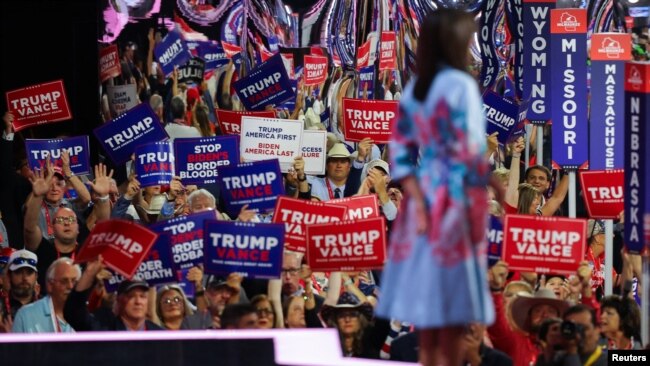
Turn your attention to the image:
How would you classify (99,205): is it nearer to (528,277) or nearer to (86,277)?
(86,277)

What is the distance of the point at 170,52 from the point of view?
1529 centimetres

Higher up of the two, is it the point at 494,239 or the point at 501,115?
the point at 501,115

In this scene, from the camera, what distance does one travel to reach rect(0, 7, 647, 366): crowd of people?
5.11 metres

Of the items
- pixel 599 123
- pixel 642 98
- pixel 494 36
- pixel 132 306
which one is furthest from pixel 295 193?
pixel 494 36

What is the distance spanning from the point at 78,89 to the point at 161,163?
491 cm

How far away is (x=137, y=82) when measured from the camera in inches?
604

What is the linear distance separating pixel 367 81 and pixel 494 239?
920 centimetres

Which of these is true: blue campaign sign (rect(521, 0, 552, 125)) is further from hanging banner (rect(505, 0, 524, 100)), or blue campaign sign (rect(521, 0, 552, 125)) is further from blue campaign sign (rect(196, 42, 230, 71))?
blue campaign sign (rect(196, 42, 230, 71))

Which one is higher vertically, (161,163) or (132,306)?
(161,163)

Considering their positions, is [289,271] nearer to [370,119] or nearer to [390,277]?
[370,119]

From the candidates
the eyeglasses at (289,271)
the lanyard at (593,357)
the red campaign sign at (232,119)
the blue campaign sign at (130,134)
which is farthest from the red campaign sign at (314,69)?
the lanyard at (593,357)

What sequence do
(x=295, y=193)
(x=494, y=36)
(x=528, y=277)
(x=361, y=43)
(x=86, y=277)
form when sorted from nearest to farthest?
(x=86, y=277), (x=528, y=277), (x=295, y=193), (x=494, y=36), (x=361, y=43)

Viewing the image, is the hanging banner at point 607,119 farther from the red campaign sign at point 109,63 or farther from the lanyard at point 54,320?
the red campaign sign at point 109,63

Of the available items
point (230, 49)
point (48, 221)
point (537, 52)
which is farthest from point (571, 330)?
point (230, 49)
